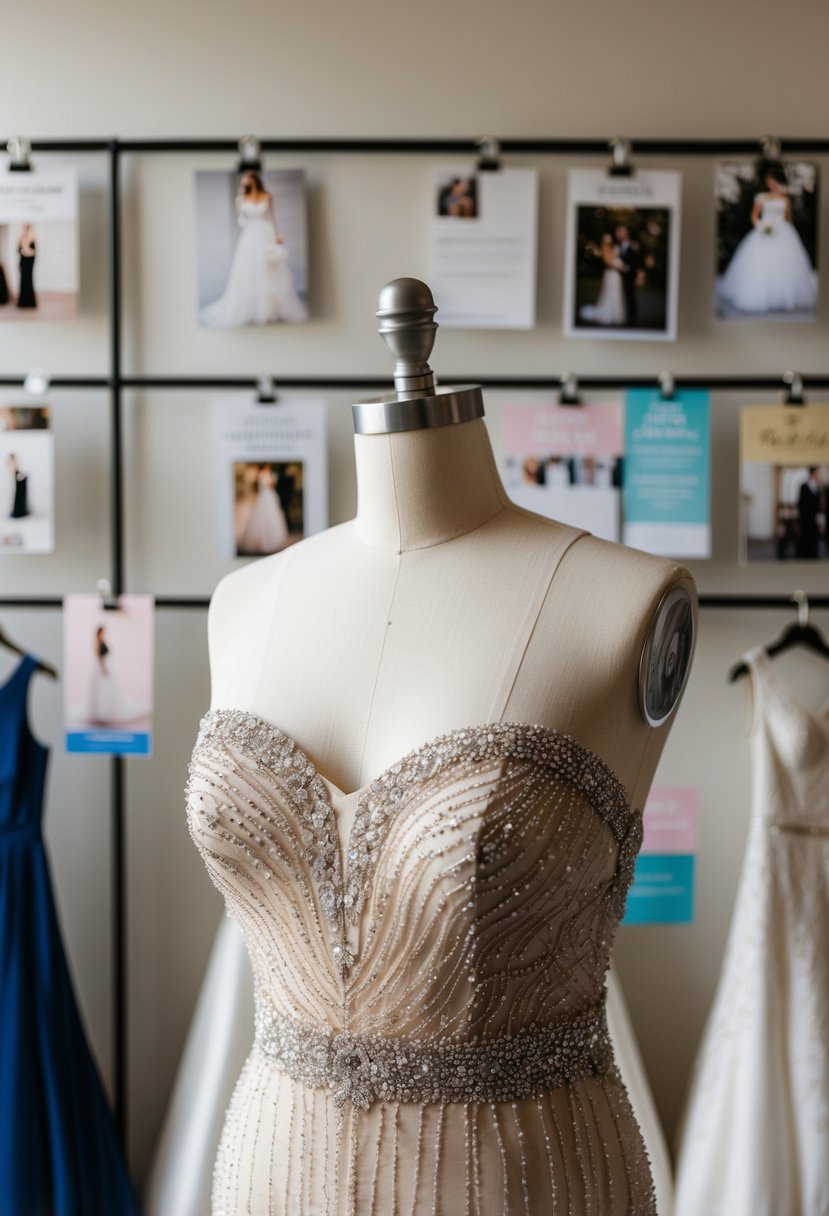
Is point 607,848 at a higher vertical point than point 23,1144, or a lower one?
higher

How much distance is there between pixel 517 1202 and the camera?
0.88m

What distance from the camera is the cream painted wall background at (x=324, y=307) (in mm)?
1915

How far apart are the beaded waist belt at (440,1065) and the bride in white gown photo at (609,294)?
1.27 meters

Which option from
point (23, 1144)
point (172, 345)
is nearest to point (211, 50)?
point (172, 345)

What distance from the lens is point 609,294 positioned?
6.26ft

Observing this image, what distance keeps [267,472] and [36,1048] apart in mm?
959

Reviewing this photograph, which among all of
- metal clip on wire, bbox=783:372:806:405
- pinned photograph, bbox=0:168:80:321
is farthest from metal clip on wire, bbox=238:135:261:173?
metal clip on wire, bbox=783:372:806:405

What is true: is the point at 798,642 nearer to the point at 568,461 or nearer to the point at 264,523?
the point at 568,461

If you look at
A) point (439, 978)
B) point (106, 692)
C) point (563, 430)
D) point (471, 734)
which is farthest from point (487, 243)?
point (439, 978)

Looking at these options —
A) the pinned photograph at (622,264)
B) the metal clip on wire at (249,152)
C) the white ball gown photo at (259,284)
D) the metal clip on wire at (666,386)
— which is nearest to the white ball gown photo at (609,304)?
the pinned photograph at (622,264)

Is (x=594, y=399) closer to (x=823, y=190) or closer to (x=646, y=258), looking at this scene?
(x=646, y=258)

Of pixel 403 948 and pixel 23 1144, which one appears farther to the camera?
pixel 23 1144

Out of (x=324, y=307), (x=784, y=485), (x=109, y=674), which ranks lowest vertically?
(x=109, y=674)

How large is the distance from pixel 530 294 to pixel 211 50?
26.0 inches
